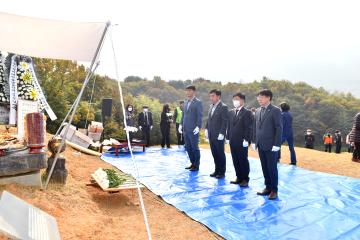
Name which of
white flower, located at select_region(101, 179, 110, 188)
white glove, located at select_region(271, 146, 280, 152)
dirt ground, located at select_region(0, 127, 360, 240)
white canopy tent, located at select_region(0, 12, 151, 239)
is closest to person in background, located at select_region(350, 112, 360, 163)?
white glove, located at select_region(271, 146, 280, 152)

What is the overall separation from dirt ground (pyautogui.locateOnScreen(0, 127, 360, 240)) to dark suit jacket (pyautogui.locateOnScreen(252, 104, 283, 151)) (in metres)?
1.89

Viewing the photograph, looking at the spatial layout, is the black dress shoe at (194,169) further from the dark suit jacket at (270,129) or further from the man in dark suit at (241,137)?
the dark suit jacket at (270,129)

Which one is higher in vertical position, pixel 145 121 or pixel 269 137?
pixel 269 137

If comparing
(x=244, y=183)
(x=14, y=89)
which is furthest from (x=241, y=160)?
(x=14, y=89)

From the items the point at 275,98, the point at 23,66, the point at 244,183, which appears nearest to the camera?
the point at 244,183

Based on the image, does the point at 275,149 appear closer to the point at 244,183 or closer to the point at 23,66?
the point at 244,183

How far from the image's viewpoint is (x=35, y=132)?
4648mm

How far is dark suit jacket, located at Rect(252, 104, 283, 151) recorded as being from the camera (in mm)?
5461

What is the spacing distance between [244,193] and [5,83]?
16.5ft

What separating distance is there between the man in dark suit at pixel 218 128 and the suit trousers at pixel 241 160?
1.50ft

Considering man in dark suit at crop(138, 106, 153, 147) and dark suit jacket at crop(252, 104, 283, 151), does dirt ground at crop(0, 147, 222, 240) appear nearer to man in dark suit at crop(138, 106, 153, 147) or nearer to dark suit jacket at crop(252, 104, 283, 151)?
dark suit jacket at crop(252, 104, 283, 151)

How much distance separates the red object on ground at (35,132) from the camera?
4621 millimetres

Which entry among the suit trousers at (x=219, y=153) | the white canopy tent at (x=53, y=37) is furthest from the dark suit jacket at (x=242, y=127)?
the white canopy tent at (x=53, y=37)

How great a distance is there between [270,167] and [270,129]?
25.5 inches
